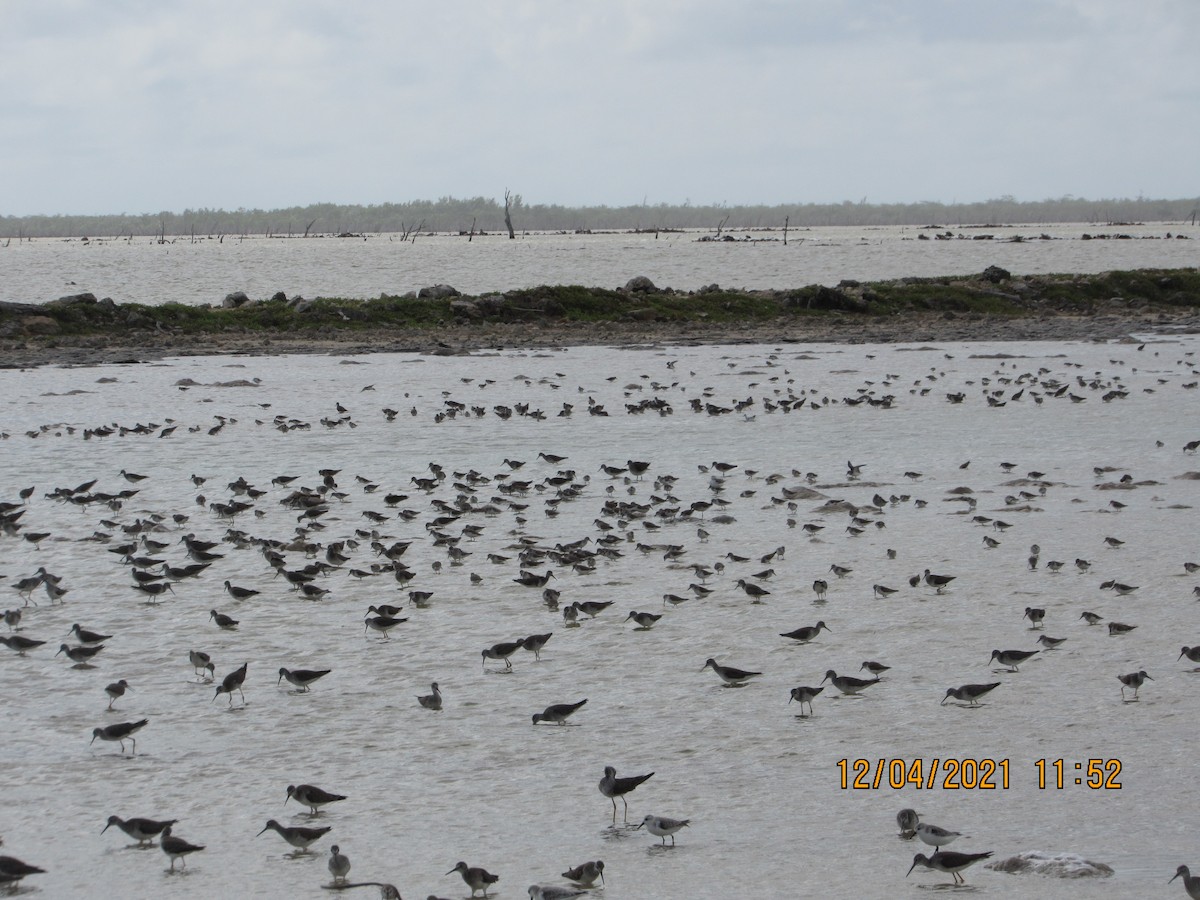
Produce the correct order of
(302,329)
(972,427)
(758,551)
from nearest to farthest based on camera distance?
1. (758,551)
2. (972,427)
3. (302,329)

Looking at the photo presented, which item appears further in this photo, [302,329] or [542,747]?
[302,329]

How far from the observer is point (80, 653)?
8.90m

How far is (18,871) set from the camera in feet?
18.7

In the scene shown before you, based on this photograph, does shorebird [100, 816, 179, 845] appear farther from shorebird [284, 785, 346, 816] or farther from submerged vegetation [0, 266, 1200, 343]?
submerged vegetation [0, 266, 1200, 343]

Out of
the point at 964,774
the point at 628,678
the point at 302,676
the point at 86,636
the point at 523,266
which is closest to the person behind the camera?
the point at 964,774

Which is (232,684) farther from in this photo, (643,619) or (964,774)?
(964,774)

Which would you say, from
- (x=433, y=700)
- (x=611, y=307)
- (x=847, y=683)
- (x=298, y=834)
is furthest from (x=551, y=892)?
(x=611, y=307)

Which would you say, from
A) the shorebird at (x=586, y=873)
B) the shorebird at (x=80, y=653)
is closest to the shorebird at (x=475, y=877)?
the shorebird at (x=586, y=873)

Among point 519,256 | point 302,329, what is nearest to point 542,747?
point 302,329

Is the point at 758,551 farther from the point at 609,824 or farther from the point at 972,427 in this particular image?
the point at 972,427

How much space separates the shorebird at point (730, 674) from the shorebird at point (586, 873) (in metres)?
2.78

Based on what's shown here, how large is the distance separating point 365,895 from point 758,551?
6946 millimetres

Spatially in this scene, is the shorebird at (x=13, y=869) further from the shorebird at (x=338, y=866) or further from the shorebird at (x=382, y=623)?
the shorebird at (x=382, y=623)

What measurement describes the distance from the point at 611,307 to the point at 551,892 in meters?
33.7
